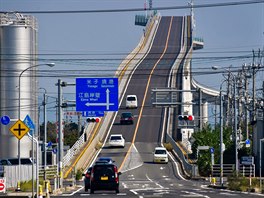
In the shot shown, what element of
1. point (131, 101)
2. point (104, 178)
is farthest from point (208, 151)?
point (131, 101)

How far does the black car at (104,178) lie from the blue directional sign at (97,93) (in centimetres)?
1098

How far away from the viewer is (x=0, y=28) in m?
76.8

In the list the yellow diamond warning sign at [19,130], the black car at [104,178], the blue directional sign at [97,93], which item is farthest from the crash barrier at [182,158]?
the yellow diamond warning sign at [19,130]

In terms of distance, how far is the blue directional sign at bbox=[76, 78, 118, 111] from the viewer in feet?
180

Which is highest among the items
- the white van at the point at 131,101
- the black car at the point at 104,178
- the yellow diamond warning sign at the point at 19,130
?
the white van at the point at 131,101

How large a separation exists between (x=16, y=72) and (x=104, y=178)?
113 ft

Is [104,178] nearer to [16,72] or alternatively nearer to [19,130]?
[19,130]

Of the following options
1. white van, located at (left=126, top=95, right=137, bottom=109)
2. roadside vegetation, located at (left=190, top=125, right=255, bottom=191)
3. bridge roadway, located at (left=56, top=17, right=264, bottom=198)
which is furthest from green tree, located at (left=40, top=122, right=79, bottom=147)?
roadside vegetation, located at (left=190, top=125, right=255, bottom=191)

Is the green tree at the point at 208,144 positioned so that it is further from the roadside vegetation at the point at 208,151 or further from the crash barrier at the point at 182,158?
the crash barrier at the point at 182,158

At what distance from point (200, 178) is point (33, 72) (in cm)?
1904

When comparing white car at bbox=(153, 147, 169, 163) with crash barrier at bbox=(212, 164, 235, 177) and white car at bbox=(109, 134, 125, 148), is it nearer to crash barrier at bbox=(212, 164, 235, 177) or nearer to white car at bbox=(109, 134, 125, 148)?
crash barrier at bbox=(212, 164, 235, 177)

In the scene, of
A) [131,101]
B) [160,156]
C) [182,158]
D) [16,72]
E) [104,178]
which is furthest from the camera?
[131,101]

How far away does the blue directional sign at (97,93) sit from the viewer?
5481 centimetres

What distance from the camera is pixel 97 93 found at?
55000 millimetres
